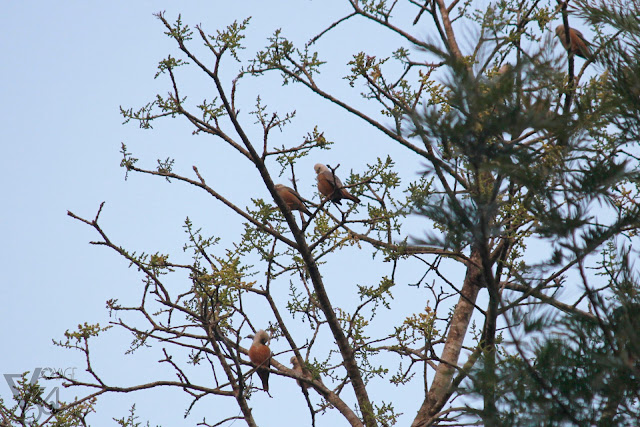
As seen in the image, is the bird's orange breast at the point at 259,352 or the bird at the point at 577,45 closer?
the bird at the point at 577,45

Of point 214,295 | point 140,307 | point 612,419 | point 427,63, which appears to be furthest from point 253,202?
point 612,419

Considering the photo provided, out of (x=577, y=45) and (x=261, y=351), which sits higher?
(x=577, y=45)

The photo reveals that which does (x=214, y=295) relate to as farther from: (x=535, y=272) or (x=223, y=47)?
(x=535, y=272)

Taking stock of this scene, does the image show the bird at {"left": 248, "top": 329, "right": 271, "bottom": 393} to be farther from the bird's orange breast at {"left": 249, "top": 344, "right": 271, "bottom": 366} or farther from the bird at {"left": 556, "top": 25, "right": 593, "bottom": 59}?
the bird at {"left": 556, "top": 25, "right": 593, "bottom": 59}

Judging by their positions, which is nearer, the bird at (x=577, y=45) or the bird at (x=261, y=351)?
the bird at (x=577, y=45)

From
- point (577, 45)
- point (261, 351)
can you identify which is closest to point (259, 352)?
point (261, 351)

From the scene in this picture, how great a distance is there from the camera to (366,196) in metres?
5.05

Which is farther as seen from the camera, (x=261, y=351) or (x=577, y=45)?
(x=261, y=351)

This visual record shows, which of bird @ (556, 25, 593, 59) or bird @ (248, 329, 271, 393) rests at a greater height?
bird @ (556, 25, 593, 59)

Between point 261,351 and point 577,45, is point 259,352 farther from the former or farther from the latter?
point 577,45

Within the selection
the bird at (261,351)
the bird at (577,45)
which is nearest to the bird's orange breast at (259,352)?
the bird at (261,351)

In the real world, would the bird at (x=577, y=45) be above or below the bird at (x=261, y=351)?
above

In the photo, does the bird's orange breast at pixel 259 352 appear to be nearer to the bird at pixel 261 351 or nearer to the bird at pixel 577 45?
the bird at pixel 261 351

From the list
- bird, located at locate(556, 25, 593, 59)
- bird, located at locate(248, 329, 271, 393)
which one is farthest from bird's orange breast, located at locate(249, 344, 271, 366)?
bird, located at locate(556, 25, 593, 59)
